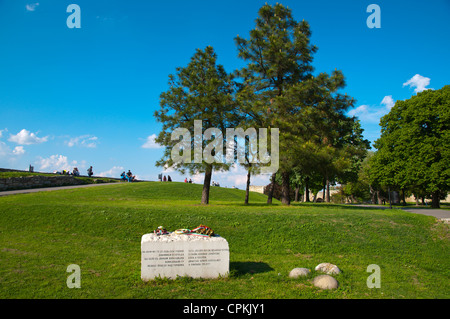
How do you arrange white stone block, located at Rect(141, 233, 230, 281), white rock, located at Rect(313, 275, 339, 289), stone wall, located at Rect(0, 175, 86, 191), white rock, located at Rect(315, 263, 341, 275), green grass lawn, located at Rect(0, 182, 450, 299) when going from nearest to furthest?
green grass lawn, located at Rect(0, 182, 450, 299)
white rock, located at Rect(313, 275, 339, 289)
white stone block, located at Rect(141, 233, 230, 281)
white rock, located at Rect(315, 263, 341, 275)
stone wall, located at Rect(0, 175, 86, 191)

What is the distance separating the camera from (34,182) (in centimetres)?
3053

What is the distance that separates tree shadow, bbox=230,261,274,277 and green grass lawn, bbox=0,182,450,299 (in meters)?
0.03

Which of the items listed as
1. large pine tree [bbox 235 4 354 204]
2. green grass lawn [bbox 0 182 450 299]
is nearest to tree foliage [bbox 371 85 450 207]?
large pine tree [bbox 235 4 354 204]

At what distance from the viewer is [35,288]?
7.32 metres

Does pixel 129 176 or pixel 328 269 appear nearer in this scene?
pixel 328 269

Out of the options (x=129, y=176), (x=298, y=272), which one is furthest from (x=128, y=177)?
(x=298, y=272)

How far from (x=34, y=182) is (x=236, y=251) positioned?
88.5 ft

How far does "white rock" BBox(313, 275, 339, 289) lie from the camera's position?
7.98m

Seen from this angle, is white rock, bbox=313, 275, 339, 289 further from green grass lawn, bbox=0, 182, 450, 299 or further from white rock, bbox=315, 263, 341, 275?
white rock, bbox=315, 263, 341, 275

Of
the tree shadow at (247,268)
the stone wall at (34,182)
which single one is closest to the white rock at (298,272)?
the tree shadow at (247,268)

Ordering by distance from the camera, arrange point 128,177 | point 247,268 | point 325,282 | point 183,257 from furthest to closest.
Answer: point 128,177 < point 247,268 < point 183,257 < point 325,282

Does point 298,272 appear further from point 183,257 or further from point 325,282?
point 183,257

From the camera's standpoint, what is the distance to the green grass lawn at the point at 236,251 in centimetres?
768

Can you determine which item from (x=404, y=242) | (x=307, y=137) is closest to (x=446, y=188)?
(x=307, y=137)
